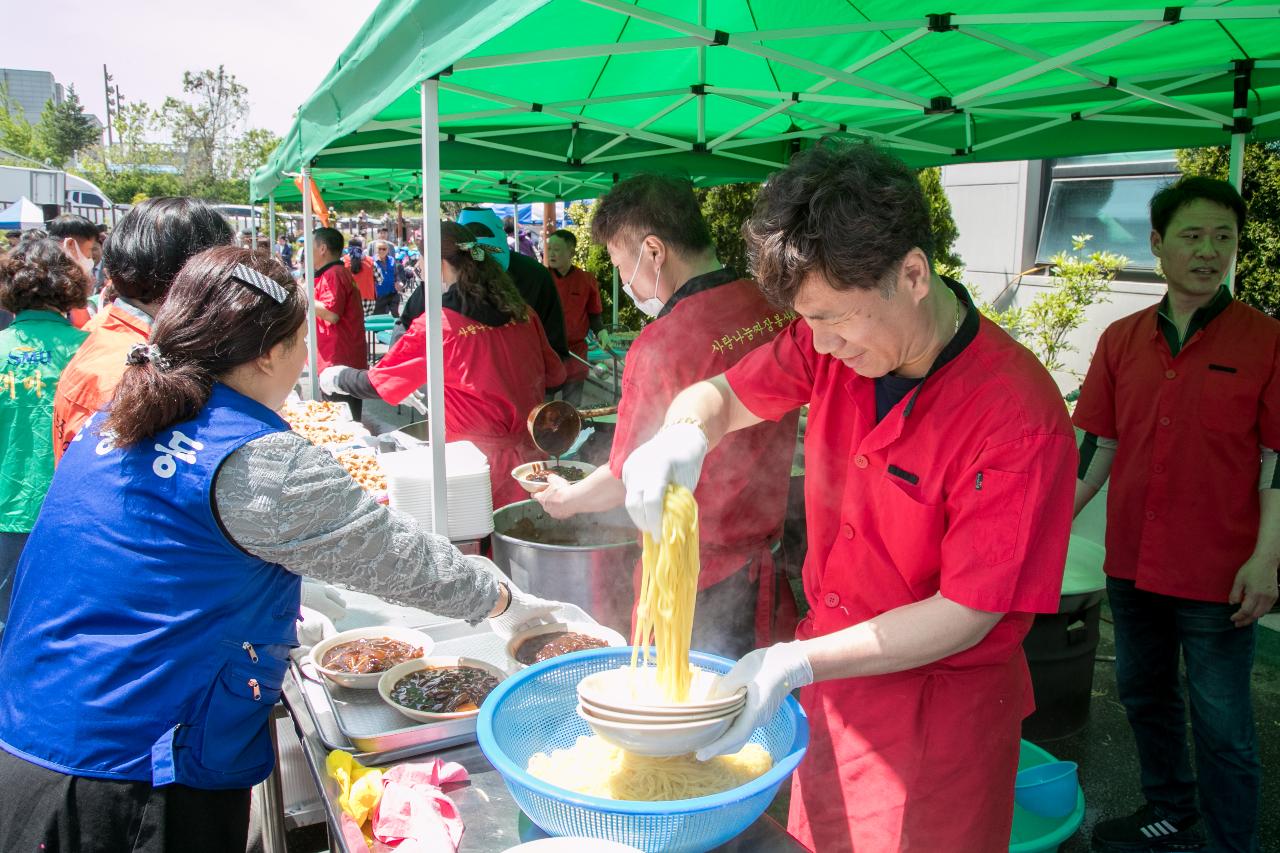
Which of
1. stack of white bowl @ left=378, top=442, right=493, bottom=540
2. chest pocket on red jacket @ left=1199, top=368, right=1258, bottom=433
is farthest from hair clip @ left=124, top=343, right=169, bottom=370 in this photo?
chest pocket on red jacket @ left=1199, top=368, right=1258, bottom=433

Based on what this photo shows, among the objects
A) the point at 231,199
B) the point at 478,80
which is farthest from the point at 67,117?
the point at 478,80

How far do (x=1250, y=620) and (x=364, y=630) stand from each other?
280 cm

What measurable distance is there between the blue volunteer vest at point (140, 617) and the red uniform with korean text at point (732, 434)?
118cm

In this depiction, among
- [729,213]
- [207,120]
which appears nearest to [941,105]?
[729,213]

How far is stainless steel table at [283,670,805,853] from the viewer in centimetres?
165

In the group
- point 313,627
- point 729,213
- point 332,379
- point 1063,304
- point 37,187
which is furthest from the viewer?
point 37,187

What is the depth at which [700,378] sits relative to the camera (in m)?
2.66

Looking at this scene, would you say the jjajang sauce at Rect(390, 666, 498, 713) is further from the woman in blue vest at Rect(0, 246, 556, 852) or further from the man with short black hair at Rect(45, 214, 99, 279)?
the man with short black hair at Rect(45, 214, 99, 279)

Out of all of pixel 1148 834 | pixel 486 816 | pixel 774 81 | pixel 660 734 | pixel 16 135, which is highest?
pixel 16 135

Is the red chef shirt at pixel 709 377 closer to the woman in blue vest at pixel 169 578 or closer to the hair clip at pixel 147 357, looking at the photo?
the woman in blue vest at pixel 169 578

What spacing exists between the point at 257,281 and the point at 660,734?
1.22 metres

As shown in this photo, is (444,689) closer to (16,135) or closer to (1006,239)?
(1006,239)

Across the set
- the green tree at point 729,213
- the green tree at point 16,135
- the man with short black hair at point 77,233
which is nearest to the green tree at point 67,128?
the green tree at point 16,135

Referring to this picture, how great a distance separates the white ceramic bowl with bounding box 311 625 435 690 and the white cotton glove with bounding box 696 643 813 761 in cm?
104
